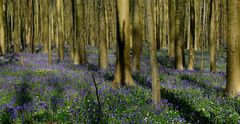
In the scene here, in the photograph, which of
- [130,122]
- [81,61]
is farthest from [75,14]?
[130,122]

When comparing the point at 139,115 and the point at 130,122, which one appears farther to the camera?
the point at 139,115

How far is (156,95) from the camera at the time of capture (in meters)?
8.07

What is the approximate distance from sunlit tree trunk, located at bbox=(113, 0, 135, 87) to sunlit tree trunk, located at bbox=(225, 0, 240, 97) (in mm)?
3309

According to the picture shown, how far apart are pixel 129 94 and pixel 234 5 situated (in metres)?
4.18

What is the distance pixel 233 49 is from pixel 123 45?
3.70 m

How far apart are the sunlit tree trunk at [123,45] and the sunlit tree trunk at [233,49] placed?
Result: 3.31 meters

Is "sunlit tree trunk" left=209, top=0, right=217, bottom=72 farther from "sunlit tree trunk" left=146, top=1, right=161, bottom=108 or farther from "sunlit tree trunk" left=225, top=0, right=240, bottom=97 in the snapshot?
"sunlit tree trunk" left=146, top=1, right=161, bottom=108

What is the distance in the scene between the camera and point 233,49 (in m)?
10.3

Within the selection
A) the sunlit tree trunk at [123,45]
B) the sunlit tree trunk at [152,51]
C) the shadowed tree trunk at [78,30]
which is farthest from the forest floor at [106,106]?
the shadowed tree trunk at [78,30]

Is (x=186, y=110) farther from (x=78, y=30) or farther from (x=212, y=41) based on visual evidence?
(x=78, y=30)

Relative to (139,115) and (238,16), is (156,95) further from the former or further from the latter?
(238,16)

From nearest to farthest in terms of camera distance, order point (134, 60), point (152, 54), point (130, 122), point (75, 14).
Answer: point (130, 122)
point (152, 54)
point (134, 60)
point (75, 14)

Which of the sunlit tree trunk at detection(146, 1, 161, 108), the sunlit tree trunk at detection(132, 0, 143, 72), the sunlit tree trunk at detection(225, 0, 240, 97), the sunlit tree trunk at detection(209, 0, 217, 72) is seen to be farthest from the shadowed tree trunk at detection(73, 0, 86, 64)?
the sunlit tree trunk at detection(146, 1, 161, 108)

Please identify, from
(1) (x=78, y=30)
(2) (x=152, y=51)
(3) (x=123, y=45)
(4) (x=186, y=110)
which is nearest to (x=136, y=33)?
(1) (x=78, y=30)
